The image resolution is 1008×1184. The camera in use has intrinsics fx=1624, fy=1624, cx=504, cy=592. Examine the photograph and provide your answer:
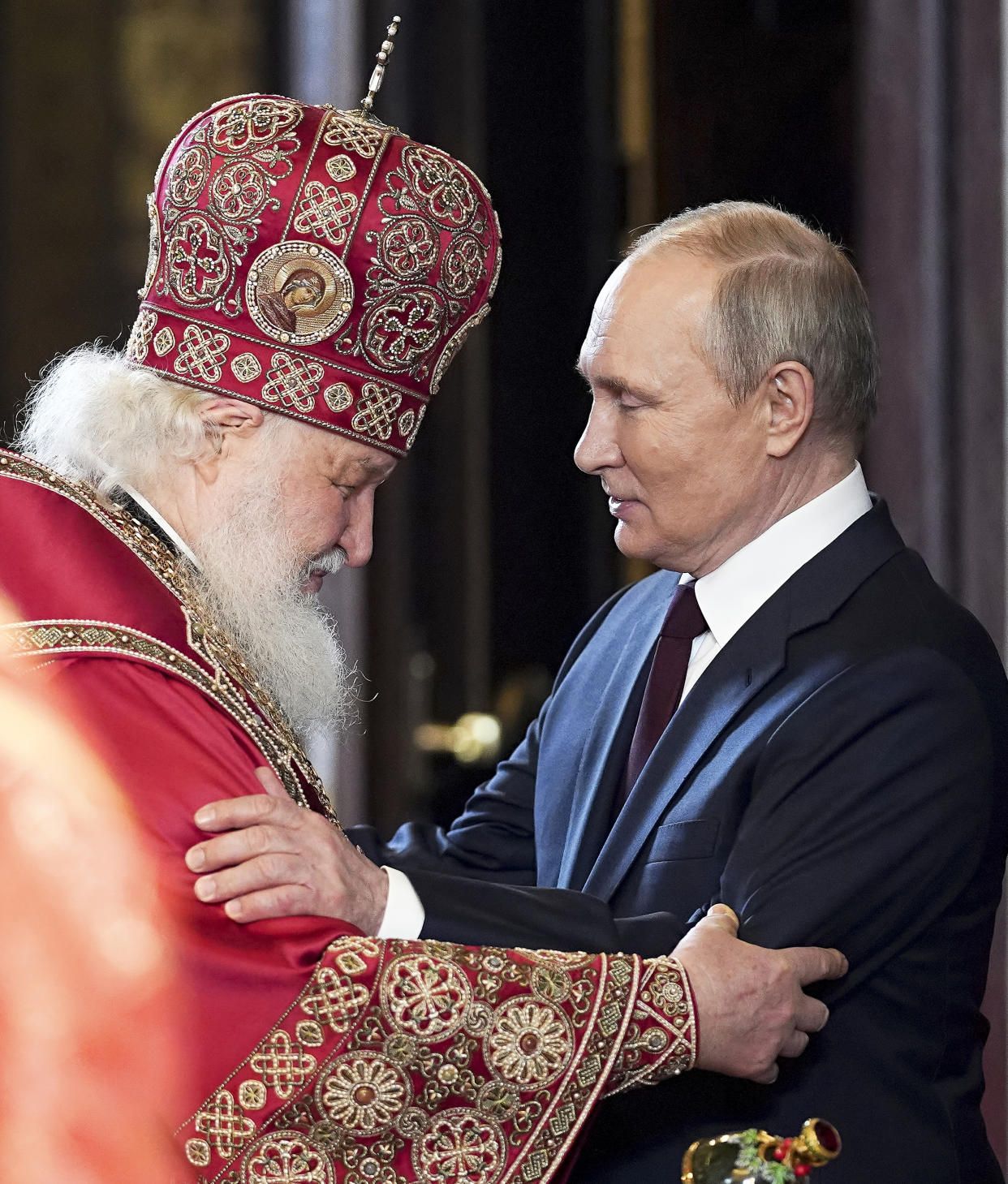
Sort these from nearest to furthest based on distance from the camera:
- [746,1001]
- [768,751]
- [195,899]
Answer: [195,899]
[746,1001]
[768,751]

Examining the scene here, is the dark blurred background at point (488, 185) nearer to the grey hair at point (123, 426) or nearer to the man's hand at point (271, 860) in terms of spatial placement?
the grey hair at point (123, 426)

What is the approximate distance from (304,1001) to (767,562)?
102 centimetres

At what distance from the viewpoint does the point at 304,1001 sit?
76.9 inches

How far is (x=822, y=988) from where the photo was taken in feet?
7.39

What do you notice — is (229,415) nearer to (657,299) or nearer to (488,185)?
(657,299)

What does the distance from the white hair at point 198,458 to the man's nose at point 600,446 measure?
1.42 feet

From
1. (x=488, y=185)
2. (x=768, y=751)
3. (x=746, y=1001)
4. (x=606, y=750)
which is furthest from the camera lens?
(x=488, y=185)

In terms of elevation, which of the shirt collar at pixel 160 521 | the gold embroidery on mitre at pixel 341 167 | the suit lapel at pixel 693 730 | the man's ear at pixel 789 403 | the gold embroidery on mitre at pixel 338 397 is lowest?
the suit lapel at pixel 693 730

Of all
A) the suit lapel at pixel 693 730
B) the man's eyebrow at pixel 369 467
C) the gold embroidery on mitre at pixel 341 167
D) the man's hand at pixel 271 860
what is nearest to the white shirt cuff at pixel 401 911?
the man's hand at pixel 271 860

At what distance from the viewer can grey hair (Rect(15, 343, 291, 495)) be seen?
7.70 ft

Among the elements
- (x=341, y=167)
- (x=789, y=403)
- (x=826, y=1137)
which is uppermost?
(x=341, y=167)

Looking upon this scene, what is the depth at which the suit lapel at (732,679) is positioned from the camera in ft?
7.89

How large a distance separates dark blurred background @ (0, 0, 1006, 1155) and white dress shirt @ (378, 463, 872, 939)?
2330 millimetres

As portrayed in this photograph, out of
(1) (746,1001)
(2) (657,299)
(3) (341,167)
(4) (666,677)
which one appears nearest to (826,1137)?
(1) (746,1001)
